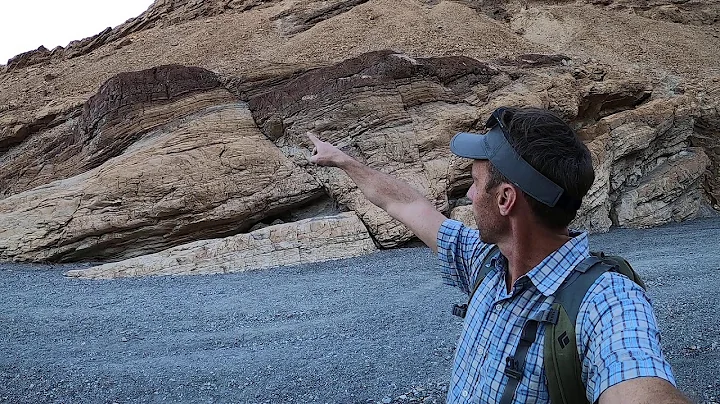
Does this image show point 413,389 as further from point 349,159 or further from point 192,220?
point 192,220

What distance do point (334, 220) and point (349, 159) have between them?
31.3 feet

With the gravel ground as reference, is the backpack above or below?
above

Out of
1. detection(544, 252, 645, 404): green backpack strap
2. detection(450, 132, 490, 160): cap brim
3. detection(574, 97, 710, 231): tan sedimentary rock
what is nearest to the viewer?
detection(544, 252, 645, 404): green backpack strap

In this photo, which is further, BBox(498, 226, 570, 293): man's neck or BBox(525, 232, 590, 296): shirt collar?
BBox(498, 226, 570, 293): man's neck

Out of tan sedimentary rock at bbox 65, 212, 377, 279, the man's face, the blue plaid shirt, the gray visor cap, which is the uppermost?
the gray visor cap

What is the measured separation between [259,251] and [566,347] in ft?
34.0

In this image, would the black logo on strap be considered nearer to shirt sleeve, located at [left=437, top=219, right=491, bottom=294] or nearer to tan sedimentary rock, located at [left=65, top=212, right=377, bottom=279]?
shirt sleeve, located at [left=437, top=219, right=491, bottom=294]

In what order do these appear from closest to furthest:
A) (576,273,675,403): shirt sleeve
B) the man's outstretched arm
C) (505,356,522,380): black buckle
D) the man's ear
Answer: (576,273,675,403): shirt sleeve → (505,356,522,380): black buckle → the man's ear → the man's outstretched arm

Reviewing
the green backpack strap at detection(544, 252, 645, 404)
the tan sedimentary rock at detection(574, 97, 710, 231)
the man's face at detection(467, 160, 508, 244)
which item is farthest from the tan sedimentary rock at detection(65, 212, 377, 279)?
the green backpack strap at detection(544, 252, 645, 404)

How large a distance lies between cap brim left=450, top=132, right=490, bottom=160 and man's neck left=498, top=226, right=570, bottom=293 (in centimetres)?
29

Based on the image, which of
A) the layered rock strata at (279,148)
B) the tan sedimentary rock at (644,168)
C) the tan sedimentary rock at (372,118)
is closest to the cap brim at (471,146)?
the layered rock strata at (279,148)

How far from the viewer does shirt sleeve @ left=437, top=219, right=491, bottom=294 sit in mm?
2617

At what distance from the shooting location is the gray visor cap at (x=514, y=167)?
195cm

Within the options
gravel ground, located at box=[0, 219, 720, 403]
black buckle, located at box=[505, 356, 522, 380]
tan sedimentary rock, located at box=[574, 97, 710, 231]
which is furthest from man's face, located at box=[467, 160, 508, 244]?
tan sedimentary rock, located at box=[574, 97, 710, 231]
